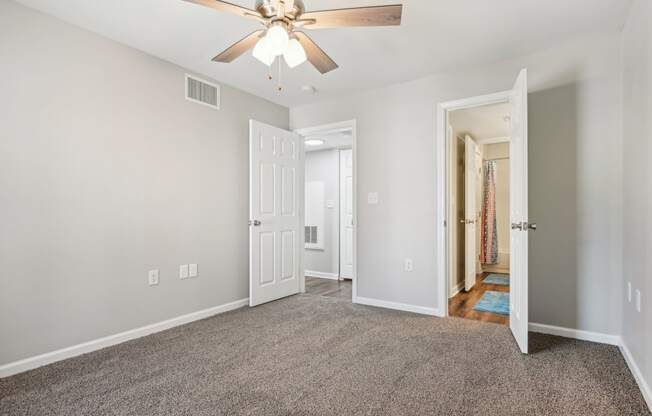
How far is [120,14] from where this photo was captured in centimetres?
235

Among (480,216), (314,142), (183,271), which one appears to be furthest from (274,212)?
(480,216)

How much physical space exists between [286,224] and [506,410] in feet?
9.44

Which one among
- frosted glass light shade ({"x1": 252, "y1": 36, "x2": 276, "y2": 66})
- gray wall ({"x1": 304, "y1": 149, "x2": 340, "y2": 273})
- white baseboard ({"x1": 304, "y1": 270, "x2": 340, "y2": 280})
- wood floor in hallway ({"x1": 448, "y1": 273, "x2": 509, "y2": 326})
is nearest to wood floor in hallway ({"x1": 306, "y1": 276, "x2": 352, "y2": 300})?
white baseboard ({"x1": 304, "y1": 270, "x2": 340, "y2": 280})

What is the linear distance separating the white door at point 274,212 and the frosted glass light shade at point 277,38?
6.86ft

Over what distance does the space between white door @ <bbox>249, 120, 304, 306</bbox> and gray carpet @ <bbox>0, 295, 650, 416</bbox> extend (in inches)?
35.7

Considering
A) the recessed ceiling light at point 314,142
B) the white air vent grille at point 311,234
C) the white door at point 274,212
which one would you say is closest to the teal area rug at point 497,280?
the white air vent grille at point 311,234

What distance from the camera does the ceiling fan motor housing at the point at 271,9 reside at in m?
1.68

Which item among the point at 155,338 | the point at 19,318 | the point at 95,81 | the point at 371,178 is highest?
the point at 95,81

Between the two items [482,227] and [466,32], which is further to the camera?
[482,227]

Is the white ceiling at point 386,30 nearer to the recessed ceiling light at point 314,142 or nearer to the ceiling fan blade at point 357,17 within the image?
the ceiling fan blade at point 357,17

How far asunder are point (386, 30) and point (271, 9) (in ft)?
3.76

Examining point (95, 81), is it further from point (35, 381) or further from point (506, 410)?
point (506, 410)

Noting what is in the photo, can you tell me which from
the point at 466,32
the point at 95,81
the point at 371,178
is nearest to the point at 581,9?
the point at 466,32

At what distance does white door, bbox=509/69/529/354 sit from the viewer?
2.38 m
